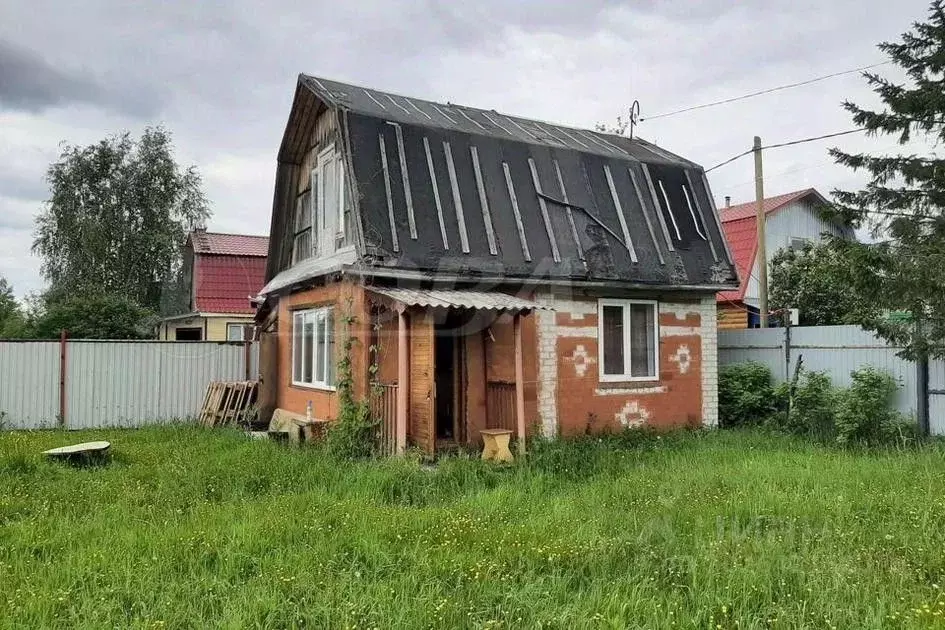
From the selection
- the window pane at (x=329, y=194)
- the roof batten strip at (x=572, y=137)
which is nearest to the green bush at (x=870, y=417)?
the roof batten strip at (x=572, y=137)

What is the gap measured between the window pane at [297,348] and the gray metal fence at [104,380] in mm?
2417

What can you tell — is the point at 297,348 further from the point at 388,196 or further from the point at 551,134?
the point at 551,134

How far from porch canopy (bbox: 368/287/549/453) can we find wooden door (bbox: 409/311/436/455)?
7.1 inches

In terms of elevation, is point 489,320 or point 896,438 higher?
point 489,320

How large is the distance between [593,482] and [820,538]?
270cm

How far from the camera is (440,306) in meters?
8.43

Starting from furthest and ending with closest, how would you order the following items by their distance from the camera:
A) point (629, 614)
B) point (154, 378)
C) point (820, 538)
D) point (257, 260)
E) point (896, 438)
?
point (257, 260), point (154, 378), point (896, 438), point (820, 538), point (629, 614)

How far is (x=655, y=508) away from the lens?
6.12 metres

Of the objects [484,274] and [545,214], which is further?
[545,214]

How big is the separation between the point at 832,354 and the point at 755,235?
32.8 ft

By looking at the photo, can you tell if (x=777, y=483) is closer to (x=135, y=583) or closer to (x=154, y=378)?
(x=135, y=583)

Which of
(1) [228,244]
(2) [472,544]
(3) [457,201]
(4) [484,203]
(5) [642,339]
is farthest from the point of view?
(1) [228,244]

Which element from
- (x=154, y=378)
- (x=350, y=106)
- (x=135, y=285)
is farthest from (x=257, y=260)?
(x=350, y=106)

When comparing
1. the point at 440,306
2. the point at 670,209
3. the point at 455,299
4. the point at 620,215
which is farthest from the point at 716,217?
the point at 440,306
